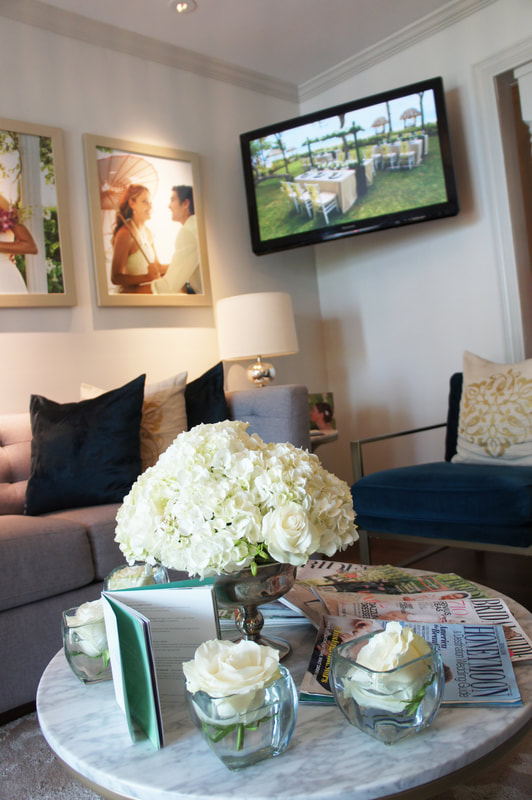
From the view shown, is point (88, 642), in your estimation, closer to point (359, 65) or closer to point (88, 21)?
point (88, 21)

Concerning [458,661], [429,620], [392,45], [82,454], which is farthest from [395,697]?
[392,45]

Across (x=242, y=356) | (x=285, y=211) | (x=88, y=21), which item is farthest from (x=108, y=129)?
(x=242, y=356)

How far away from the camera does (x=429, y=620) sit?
1.08 metres

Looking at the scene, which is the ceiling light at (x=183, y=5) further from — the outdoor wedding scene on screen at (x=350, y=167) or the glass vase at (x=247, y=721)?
the glass vase at (x=247, y=721)

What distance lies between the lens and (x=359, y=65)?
146 inches

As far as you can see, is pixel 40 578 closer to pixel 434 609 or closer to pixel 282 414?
pixel 282 414

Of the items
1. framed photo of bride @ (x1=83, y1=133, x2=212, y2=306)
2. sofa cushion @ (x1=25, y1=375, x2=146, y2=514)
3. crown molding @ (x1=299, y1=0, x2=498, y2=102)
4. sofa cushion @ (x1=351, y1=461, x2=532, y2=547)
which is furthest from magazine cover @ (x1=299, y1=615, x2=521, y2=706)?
crown molding @ (x1=299, y1=0, x2=498, y2=102)

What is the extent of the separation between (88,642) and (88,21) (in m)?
3.12

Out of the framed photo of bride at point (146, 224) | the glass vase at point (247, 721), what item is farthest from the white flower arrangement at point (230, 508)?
the framed photo of bride at point (146, 224)

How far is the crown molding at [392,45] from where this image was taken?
324cm

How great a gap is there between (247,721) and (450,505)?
1.70 m

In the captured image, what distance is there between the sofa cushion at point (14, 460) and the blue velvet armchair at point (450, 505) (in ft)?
4.21

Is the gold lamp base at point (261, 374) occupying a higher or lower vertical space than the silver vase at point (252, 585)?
higher

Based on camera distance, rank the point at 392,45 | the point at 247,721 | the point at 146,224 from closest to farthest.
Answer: the point at 247,721
the point at 146,224
the point at 392,45
